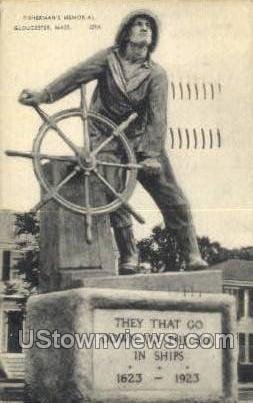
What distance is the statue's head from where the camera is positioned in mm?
4422

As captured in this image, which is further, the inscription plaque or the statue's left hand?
the statue's left hand

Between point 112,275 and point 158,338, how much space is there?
48cm

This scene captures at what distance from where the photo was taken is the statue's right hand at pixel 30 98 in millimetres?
4148

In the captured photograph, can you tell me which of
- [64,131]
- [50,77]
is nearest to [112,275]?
[64,131]

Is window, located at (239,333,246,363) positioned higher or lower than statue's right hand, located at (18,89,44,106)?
lower

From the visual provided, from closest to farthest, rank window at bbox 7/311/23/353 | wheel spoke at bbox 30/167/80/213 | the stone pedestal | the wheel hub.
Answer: the stone pedestal
wheel spoke at bbox 30/167/80/213
the wheel hub
window at bbox 7/311/23/353

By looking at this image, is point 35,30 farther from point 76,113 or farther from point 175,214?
point 175,214

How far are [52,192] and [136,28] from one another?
1311mm

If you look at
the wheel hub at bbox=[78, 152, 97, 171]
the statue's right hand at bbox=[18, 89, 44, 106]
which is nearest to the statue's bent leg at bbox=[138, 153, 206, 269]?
the wheel hub at bbox=[78, 152, 97, 171]

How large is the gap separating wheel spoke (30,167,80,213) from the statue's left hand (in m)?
0.48

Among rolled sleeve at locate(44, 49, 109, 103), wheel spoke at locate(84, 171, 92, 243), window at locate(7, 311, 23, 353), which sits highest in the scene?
rolled sleeve at locate(44, 49, 109, 103)

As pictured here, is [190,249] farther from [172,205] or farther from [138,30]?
[138,30]

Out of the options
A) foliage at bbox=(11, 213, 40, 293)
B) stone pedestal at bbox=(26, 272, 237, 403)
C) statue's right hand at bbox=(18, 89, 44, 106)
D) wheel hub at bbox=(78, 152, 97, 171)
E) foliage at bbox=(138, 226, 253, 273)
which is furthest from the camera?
foliage at bbox=(11, 213, 40, 293)

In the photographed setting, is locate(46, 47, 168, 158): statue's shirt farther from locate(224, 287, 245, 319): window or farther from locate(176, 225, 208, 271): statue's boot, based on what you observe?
locate(224, 287, 245, 319): window
